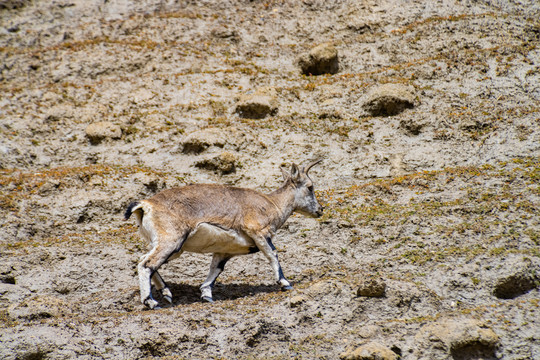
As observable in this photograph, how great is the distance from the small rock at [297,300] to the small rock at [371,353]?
173cm

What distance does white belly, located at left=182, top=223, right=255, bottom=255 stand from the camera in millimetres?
11875

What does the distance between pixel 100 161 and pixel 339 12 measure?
13.1m

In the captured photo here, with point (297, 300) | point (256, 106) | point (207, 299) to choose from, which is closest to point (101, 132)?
point (256, 106)

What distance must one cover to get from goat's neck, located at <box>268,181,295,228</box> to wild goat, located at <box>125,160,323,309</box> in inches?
1.8

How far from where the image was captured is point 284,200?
46.1 ft

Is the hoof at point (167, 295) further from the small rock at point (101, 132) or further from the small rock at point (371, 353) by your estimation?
the small rock at point (101, 132)

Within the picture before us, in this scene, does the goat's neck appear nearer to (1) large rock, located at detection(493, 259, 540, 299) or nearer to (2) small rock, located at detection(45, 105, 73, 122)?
(1) large rock, located at detection(493, 259, 540, 299)

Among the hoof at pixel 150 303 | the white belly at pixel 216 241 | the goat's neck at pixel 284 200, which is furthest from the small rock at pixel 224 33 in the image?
the hoof at pixel 150 303

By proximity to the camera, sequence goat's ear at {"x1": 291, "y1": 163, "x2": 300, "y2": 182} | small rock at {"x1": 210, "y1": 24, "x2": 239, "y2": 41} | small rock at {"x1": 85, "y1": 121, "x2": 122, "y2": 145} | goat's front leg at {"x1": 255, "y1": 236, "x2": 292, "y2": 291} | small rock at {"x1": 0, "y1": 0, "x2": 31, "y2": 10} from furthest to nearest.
Result: small rock at {"x1": 0, "y1": 0, "x2": 31, "y2": 10} < small rock at {"x1": 210, "y1": 24, "x2": 239, "y2": 41} < small rock at {"x1": 85, "y1": 121, "x2": 122, "y2": 145} < goat's ear at {"x1": 291, "y1": 163, "x2": 300, "y2": 182} < goat's front leg at {"x1": 255, "y1": 236, "x2": 292, "y2": 291}

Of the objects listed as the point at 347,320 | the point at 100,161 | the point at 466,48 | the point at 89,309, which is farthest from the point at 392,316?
the point at 466,48

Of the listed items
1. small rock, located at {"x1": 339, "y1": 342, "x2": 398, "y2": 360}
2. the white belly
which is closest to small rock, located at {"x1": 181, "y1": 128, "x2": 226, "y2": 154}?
the white belly

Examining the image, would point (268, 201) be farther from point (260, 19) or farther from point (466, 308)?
point (260, 19)

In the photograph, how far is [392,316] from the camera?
10594 millimetres

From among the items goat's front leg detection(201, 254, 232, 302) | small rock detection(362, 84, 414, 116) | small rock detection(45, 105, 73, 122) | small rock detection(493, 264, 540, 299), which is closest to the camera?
small rock detection(493, 264, 540, 299)
